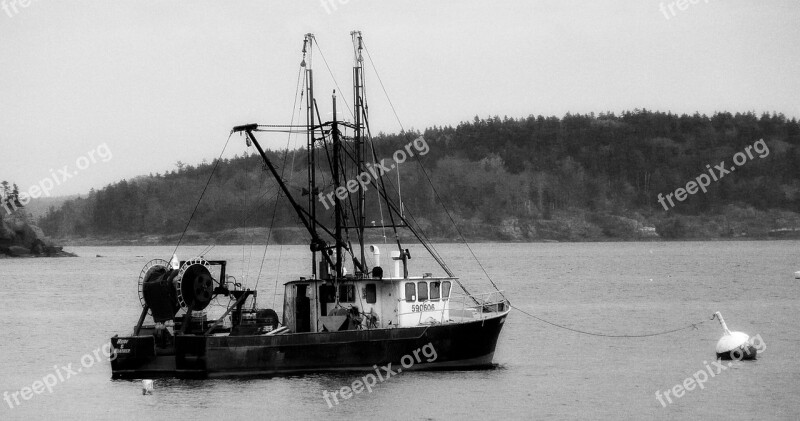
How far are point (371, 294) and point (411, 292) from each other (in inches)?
54.0

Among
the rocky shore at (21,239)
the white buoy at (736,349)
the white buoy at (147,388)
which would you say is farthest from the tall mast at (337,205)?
the rocky shore at (21,239)

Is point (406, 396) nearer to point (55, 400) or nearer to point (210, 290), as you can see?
point (210, 290)

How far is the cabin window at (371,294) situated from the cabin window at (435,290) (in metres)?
1.98

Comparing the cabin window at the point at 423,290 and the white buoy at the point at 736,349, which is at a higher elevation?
the cabin window at the point at 423,290

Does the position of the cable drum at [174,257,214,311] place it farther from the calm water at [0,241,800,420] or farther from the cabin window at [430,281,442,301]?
the cabin window at [430,281,442,301]

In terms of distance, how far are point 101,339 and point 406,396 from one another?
2601 cm

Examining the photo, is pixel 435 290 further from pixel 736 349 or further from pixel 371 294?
pixel 736 349

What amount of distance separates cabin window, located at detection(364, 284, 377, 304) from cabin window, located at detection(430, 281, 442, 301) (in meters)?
1.98

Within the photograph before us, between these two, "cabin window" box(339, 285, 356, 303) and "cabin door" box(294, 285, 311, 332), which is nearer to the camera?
"cabin window" box(339, 285, 356, 303)

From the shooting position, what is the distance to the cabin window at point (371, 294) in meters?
38.5

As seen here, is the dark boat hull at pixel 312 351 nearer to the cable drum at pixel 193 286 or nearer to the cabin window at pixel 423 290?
the cabin window at pixel 423 290

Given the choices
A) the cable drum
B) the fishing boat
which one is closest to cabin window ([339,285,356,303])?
the fishing boat

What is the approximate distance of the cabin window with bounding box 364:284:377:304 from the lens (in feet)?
126

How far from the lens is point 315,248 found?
3831 centimetres
